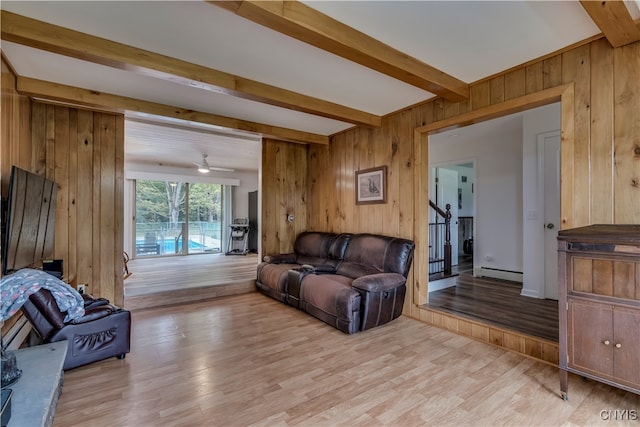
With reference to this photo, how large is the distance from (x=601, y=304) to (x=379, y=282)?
1.65 metres

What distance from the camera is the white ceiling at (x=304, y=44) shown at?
1797 mm

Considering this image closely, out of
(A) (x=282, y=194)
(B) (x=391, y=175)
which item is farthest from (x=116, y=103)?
(B) (x=391, y=175)

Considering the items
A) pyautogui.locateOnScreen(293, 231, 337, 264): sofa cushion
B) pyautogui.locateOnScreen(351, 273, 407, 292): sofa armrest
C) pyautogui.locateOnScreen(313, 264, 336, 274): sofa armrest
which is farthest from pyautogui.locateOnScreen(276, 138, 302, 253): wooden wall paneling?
pyautogui.locateOnScreen(351, 273, 407, 292): sofa armrest

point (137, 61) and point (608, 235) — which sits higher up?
point (137, 61)

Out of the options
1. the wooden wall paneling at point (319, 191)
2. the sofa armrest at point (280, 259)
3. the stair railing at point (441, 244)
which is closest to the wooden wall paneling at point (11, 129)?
the sofa armrest at point (280, 259)

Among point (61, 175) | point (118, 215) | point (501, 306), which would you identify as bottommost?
point (501, 306)

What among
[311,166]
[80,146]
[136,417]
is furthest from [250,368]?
[311,166]

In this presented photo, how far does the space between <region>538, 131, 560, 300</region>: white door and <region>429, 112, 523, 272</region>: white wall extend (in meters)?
0.75

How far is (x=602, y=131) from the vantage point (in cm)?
208

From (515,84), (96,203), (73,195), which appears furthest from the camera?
(96,203)

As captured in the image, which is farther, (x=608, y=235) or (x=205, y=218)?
(x=205, y=218)

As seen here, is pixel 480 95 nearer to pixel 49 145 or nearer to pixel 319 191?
pixel 319 191

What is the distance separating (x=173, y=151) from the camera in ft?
19.7

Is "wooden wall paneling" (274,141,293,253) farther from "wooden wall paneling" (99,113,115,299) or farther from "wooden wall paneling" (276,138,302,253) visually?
"wooden wall paneling" (99,113,115,299)
